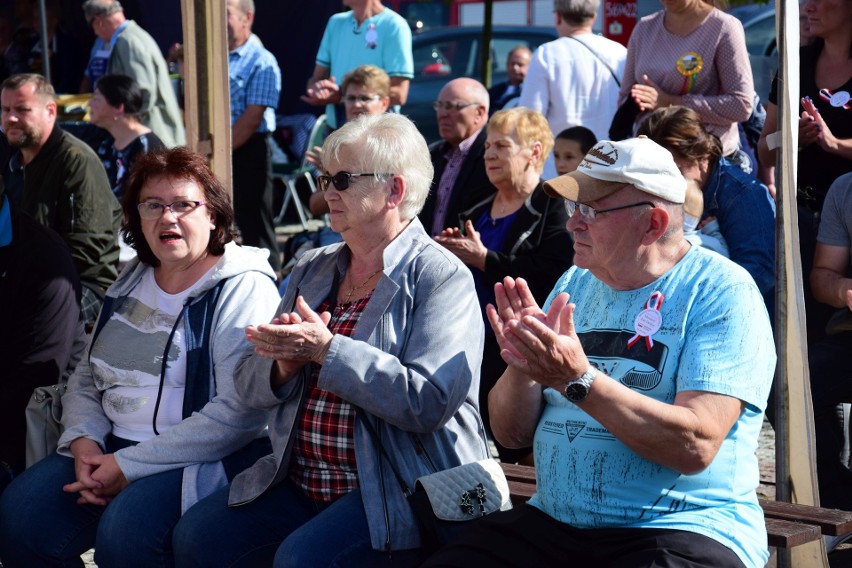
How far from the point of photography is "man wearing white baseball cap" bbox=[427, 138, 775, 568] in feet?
8.13

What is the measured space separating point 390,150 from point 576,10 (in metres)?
3.43

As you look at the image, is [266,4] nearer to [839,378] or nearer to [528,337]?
[839,378]

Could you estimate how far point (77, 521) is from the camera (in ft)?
11.4

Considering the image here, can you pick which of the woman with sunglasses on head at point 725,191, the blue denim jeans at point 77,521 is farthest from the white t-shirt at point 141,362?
the woman with sunglasses on head at point 725,191

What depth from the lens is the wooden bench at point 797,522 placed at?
9.39 feet

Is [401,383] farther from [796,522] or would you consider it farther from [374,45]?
[374,45]

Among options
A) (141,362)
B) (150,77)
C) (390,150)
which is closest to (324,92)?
(150,77)

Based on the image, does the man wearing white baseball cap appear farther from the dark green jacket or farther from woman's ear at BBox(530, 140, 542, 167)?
the dark green jacket

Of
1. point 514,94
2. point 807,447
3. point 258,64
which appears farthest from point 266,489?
point 514,94

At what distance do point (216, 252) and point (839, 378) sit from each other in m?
2.22

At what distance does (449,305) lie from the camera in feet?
10.1

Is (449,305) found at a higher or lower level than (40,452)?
higher

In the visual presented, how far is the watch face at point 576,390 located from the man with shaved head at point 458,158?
2732mm

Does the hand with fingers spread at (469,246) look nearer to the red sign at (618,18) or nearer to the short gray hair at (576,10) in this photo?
the short gray hair at (576,10)
